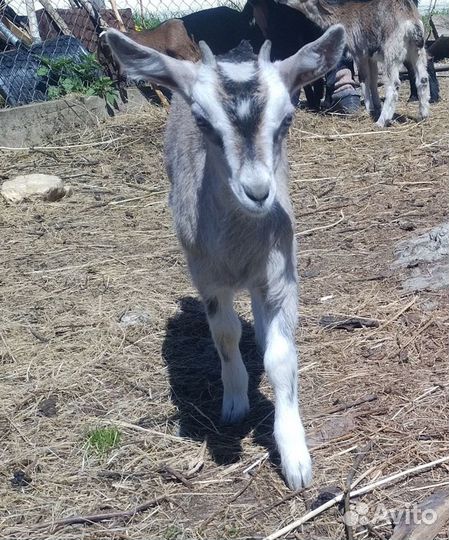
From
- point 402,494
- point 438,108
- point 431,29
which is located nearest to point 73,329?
point 402,494

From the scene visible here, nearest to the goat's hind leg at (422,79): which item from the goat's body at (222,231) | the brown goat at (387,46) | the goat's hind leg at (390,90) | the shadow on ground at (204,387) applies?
the brown goat at (387,46)

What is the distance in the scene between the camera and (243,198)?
2920 millimetres

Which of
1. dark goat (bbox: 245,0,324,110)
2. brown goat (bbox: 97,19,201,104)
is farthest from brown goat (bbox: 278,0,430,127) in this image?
brown goat (bbox: 97,19,201,104)

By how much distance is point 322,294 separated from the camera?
16.1ft

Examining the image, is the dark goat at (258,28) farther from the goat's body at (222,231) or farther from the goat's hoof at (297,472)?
the goat's hoof at (297,472)

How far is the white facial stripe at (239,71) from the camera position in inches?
122

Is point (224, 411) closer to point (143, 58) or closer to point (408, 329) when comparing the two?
point (408, 329)

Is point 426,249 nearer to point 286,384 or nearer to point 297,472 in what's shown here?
point 286,384

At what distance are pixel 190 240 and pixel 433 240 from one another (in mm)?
2012

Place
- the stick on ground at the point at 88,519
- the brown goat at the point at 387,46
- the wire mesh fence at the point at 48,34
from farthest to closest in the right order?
the brown goat at the point at 387,46 → the wire mesh fence at the point at 48,34 → the stick on ground at the point at 88,519

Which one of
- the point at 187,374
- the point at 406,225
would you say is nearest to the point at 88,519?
the point at 187,374

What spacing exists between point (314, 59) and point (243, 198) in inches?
28.7

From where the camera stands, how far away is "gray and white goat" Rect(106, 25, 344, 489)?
2.98 meters

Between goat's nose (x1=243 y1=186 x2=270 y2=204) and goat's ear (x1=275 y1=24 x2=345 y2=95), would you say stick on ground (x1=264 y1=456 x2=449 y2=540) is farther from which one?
goat's ear (x1=275 y1=24 x2=345 y2=95)
